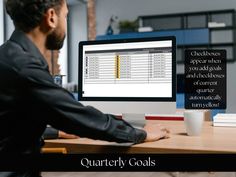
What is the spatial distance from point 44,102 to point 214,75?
816 mm

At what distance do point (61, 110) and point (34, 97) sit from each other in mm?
76

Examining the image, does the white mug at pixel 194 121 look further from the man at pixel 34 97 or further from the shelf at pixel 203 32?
the shelf at pixel 203 32

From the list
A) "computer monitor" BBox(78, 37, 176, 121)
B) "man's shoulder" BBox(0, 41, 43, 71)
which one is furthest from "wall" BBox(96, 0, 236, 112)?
"man's shoulder" BBox(0, 41, 43, 71)

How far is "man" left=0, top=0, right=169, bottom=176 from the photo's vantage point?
2.94 ft

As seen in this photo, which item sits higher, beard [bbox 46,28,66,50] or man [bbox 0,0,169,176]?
beard [bbox 46,28,66,50]

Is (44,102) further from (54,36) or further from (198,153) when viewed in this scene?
(198,153)

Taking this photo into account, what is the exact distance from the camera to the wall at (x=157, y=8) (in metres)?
5.78

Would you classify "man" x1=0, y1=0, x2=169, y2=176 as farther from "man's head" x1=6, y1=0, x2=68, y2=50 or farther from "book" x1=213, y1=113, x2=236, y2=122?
"book" x1=213, y1=113, x2=236, y2=122

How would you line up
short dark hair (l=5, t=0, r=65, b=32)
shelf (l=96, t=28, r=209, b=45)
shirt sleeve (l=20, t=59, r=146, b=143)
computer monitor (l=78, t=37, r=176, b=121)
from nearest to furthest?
shirt sleeve (l=20, t=59, r=146, b=143)
short dark hair (l=5, t=0, r=65, b=32)
computer monitor (l=78, t=37, r=176, b=121)
shelf (l=96, t=28, r=209, b=45)

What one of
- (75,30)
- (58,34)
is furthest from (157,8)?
(58,34)

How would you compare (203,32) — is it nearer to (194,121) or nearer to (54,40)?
(194,121)

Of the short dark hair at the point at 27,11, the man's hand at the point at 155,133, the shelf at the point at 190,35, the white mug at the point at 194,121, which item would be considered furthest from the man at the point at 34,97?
the shelf at the point at 190,35

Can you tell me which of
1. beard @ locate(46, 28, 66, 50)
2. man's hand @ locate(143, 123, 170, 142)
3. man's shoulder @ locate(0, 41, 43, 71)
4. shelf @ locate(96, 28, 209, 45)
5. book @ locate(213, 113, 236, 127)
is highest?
shelf @ locate(96, 28, 209, 45)

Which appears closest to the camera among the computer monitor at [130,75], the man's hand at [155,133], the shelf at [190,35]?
the man's hand at [155,133]
